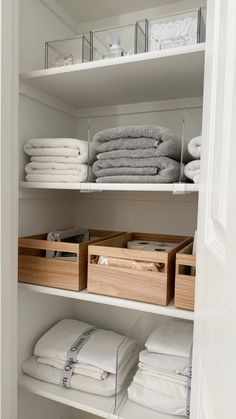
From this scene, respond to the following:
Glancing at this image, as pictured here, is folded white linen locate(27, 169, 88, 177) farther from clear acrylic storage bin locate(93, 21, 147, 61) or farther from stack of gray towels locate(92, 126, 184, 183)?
clear acrylic storage bin locate(93, 21, 147, 61)

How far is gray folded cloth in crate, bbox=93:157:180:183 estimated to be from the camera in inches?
33.7

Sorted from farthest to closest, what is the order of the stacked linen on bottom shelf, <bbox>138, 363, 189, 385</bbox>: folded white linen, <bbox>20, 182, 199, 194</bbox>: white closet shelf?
the stacked linen on bottom shelf < <bbox>138, 363, 189, 385</bbox>: folded white linen < <bbox>20, 182, 199, 194</bbox>: white closet shelf

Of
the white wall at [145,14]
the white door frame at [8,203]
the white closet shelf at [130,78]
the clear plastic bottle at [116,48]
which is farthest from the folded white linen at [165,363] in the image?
the white wall at [145,14]

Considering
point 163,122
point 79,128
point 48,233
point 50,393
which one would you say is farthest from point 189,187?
point 50,393

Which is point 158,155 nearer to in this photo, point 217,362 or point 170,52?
point 170,52

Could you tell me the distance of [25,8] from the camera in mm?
1040

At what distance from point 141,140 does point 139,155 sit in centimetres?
5

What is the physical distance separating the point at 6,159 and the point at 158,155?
467 millimetres

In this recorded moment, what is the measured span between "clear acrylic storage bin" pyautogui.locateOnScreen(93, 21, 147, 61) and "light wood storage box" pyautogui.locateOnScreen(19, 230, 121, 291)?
66 cm

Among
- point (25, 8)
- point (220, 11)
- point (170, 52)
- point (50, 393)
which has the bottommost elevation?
point (50, 393)

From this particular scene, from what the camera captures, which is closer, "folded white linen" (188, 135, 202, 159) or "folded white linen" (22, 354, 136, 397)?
"folded white linen" (188, 135, 202, 159)

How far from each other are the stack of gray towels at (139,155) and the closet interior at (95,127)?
35mm

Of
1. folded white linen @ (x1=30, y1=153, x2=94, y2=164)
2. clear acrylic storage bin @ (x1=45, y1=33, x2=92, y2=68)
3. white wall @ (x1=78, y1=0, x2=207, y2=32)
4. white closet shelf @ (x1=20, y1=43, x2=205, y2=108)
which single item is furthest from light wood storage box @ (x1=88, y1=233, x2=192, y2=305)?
white wall @ (x1=78, y1=0, x2=207, y2=32)

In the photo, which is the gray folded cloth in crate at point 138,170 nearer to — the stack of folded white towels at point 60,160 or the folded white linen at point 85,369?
the stack of folded white towels at point 60,160
